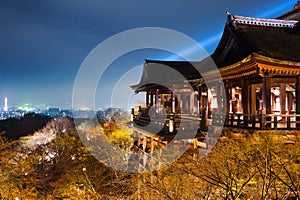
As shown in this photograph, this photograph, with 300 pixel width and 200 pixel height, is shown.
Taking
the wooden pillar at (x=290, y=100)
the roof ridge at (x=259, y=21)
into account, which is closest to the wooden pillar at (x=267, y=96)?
the roof ridge at (x=259, y=21)

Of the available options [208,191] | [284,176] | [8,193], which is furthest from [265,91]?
[8,193]

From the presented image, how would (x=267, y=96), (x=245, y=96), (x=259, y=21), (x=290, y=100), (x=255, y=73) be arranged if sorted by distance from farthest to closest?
(x=290, y=100) < (x=259, y=21) < (x=245, y=96) < (x=255, y=73) < (x=267, y=96)

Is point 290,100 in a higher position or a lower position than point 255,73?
lower

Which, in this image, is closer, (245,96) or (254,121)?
(254,121)

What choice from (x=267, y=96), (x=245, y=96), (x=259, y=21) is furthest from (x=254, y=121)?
(x=259, y=21)

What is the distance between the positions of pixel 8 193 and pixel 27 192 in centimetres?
206

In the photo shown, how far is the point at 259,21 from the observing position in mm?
13445

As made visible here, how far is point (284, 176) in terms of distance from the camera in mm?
7316

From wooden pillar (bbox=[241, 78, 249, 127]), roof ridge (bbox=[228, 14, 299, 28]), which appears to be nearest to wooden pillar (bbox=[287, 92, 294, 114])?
roof ridge (bbox=[228, 14, 299, 28])

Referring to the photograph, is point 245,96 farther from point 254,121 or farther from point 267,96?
point 254,121

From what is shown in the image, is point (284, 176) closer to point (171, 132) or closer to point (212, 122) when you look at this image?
point (212, 122)

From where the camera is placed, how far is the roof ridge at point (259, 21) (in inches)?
519

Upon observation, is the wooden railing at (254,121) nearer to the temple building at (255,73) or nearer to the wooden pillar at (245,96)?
the temple building at (255,73)

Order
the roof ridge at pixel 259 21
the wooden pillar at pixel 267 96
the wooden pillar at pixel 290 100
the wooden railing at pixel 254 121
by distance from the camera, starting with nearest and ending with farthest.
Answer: the wooden railing at pixel 254 121 < the wooden pillar at pixel 267 96 < the roof ridge at pixel 259 21 < the wooden pillar at pixel 290 100
